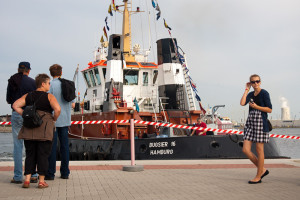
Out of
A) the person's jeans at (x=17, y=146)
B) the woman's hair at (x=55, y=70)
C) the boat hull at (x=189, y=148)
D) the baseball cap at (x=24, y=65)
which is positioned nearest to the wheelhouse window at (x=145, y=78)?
the boat hull at (x=189, y=148)

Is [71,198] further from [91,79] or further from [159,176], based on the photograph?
[91,79]

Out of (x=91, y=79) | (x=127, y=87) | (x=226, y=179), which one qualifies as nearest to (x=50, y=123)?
(x=226, y=179)

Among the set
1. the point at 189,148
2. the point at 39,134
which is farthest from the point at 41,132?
the point at 189,148

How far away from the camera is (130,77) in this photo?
755 inches

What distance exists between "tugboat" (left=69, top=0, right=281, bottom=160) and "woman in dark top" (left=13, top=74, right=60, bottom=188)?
27.2ft

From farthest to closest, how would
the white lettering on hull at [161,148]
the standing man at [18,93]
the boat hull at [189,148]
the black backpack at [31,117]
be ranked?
1. the white lettering on hull at [161,148]
2. the boat hull at [189,148]
3. the standing man at [18,93]
4. the black backpack at [31,117]

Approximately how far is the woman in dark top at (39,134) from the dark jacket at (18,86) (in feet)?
1.39

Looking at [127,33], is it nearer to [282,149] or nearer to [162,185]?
[162,185]

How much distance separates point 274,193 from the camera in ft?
15.9

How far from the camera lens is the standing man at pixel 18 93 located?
565cm

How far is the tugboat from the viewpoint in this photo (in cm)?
1319

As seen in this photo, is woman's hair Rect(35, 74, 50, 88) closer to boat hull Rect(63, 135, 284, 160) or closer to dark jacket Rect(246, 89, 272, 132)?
dark jacket Rect(246, 89, 272, 132)

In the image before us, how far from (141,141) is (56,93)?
27.0 feet

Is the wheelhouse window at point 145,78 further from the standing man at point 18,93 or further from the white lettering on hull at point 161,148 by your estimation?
the standing man at point 18,93
